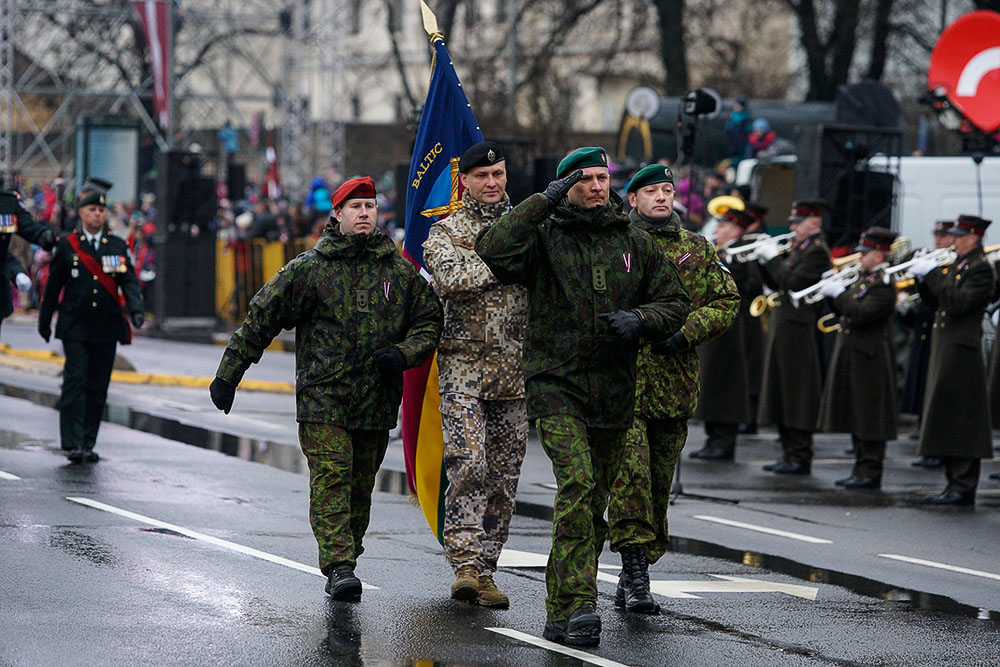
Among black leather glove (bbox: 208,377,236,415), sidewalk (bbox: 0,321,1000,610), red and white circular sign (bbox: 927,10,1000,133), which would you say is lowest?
sidewalk (bbox: 0,321,1000,610)

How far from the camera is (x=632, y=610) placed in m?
7.66

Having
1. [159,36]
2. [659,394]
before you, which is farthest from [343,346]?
[159,36]

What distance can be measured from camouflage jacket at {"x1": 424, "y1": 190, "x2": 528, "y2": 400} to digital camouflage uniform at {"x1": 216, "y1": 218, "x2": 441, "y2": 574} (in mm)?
125

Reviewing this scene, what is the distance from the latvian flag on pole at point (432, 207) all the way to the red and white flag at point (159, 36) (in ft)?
83.5

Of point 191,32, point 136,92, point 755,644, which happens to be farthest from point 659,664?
point 191,32

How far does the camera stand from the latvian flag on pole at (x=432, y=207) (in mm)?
8328

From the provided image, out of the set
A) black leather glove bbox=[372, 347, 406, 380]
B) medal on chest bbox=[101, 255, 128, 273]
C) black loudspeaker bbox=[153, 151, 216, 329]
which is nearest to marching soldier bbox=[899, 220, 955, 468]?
medal on chest bbox=[101, 255, 128, 273]

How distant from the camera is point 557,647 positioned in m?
6.81

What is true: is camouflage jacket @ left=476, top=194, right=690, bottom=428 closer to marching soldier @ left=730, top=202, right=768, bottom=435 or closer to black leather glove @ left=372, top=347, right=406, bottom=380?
black leather glove @ left=372, top=347, right=406, bottom=380

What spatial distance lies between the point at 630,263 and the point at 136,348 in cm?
1696

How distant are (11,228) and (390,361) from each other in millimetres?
5933

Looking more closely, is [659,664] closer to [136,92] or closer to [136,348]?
[136,348]

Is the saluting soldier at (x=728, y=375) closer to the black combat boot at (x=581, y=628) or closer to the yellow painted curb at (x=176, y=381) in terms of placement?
the yellow painted curb at (x=176, y=381)

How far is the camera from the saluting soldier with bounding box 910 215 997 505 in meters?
12.1
